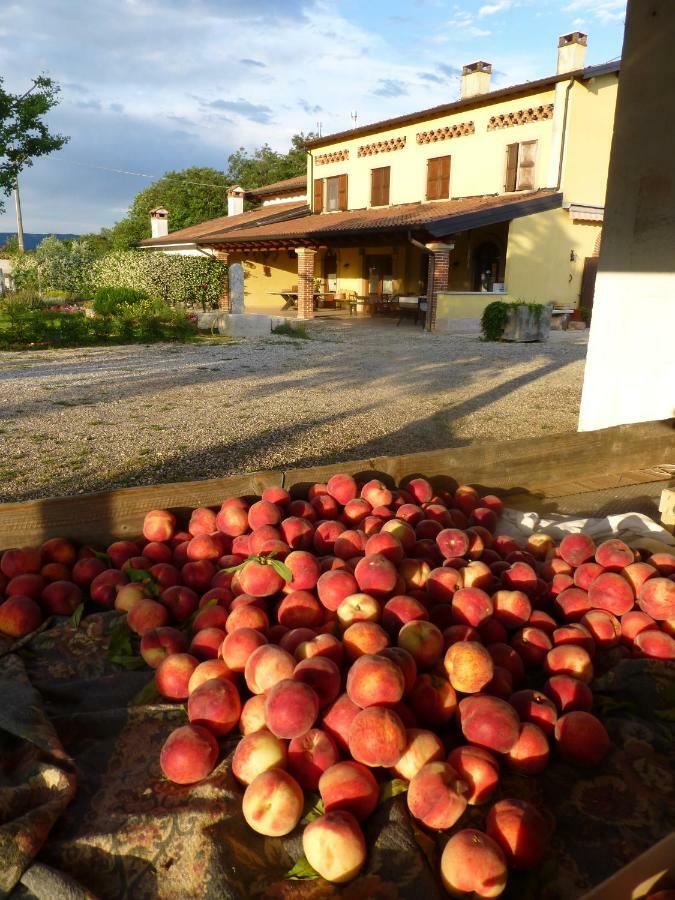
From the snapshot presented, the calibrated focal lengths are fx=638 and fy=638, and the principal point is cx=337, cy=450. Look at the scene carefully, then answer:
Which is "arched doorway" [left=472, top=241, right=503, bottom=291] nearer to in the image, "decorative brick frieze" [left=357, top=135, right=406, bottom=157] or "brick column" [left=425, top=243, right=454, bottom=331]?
"brick column" [left=425, top=243, right=454, bottom=331]

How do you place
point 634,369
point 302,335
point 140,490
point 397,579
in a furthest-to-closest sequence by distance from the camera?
point 302,335 < point 634,369 < point 140,490 < point 397,579

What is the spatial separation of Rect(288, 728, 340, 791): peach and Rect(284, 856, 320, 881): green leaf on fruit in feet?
0.53

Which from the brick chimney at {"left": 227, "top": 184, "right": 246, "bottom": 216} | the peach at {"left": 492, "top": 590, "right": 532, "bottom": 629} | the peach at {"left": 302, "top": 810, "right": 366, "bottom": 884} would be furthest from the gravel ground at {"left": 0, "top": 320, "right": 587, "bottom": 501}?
the brick chimney at {"left": 227, "top": 184, "right": 246, "bottom": 216}

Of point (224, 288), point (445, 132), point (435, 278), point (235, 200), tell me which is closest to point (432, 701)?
point (435, 278)

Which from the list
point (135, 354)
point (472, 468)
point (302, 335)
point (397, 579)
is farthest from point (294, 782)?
point (302, 335)

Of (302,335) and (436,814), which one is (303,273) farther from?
(436,814)

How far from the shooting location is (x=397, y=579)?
1927 millimetres

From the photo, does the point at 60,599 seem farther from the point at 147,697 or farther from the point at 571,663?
the point at 571,663

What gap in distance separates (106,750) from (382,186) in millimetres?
25106

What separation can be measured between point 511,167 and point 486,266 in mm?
3329

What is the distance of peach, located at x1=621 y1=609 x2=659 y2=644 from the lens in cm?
191

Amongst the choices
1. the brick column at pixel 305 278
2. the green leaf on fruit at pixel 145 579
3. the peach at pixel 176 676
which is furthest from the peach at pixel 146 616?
the brick column at pixel 305 278

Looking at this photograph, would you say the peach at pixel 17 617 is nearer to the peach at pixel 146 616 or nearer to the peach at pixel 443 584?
the peach at pixel 146 616

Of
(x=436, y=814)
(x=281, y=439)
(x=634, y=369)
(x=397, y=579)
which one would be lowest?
(x=281, y=439)
